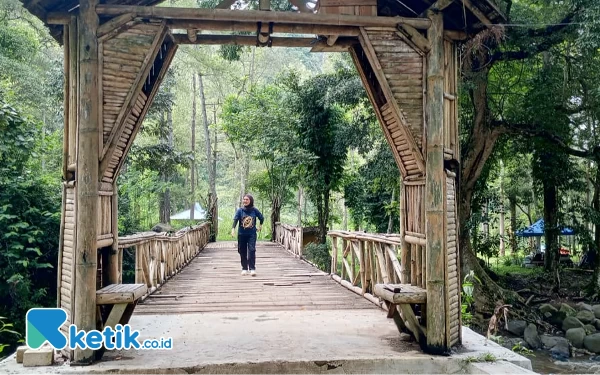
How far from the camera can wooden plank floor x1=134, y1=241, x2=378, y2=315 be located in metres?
6.36

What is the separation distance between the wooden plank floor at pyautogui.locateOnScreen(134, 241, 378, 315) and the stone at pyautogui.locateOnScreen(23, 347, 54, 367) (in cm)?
198

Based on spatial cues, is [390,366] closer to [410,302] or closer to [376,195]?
[410,302]

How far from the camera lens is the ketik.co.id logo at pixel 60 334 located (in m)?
4.02

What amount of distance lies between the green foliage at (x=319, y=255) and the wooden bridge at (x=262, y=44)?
931cm

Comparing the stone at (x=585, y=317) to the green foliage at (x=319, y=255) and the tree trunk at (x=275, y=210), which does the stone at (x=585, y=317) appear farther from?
the tree trunk at (x=275, y=210)

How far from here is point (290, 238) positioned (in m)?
14.6

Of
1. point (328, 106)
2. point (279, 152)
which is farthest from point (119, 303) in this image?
point (279, 152)

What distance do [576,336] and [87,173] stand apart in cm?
1167

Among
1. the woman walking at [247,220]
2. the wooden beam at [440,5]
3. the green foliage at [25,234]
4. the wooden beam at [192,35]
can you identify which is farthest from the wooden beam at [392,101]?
the green foliage at [25,234]

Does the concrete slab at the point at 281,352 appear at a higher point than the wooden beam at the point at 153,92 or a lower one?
lower

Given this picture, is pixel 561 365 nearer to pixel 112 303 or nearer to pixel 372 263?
pixel 372 263

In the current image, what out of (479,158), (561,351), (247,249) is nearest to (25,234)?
(247,249)

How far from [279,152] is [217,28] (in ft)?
40.6

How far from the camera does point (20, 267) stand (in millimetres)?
9047
